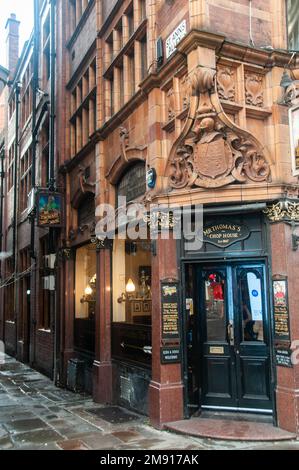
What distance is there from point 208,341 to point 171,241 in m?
2.06

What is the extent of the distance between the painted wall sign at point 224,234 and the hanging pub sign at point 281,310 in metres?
1.06

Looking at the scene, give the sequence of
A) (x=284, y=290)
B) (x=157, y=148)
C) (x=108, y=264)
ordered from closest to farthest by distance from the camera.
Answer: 1. (x=284, y=290)
2. (x=157, y=148)
3. (x=108, y=264)

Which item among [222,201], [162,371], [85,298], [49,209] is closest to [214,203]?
[222,201]

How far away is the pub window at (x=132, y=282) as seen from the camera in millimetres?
10625

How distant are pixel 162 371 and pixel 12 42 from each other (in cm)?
2553

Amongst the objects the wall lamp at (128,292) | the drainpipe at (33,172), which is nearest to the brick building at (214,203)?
the wall lamp at (128,292)

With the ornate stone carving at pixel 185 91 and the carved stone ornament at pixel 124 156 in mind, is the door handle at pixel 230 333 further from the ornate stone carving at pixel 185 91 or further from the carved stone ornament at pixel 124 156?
the ornate stone carving at pixel 185 91

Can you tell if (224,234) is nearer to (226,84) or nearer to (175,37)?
(226,84)

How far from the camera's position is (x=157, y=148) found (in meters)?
9.64

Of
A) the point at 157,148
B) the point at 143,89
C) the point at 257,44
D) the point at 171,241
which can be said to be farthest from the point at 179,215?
the point at 257,44

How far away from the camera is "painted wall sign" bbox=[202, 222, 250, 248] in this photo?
9.09 meters

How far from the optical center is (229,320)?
30.4ft

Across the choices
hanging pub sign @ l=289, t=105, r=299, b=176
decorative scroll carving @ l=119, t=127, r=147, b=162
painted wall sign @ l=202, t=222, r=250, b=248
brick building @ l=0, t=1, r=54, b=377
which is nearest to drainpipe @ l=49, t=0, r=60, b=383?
brick building @ l=0, t=1, r=54, b=377

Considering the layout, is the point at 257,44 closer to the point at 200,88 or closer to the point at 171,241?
the point at 200,88
